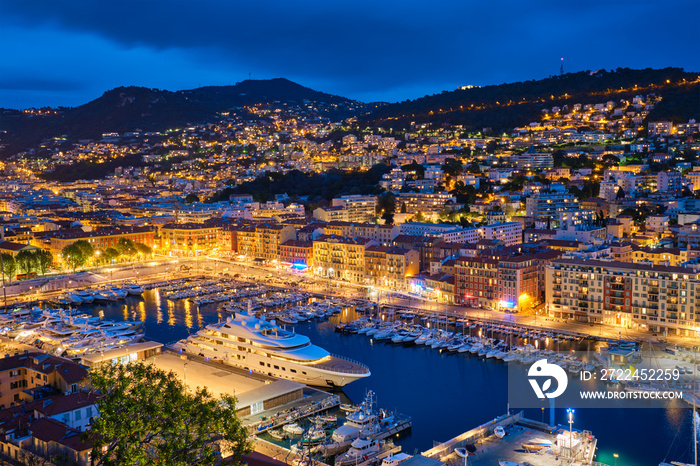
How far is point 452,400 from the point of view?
813 inches

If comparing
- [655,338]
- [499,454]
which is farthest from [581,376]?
[499,454]

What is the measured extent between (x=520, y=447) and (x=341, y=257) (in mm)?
25172

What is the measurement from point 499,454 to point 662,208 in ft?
130

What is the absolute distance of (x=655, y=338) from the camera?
2562 centimetres

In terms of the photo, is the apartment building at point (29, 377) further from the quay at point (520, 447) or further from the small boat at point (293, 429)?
the quay at point (520, 447)

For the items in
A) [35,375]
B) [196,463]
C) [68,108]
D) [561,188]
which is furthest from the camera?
[68,108]

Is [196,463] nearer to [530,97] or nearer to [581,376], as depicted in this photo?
[581,376]

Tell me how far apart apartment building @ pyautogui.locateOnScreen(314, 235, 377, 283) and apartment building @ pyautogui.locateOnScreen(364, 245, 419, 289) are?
1.86ft

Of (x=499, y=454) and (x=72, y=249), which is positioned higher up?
(x=72, y=249)

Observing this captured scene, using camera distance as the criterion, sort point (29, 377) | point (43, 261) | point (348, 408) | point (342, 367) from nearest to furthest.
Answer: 1. point (29, 377)
2. point (348, 408)
3. point (342, 367)
4. point (43, 261)

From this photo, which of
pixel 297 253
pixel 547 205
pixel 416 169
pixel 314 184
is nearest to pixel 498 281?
pixel 297 253

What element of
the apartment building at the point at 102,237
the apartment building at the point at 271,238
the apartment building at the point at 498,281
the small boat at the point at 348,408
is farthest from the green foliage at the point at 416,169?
the small boat at the point at 348,408

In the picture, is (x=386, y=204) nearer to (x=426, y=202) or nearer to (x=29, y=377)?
(x=426, y=202)

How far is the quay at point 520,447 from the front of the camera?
49.6 ft
